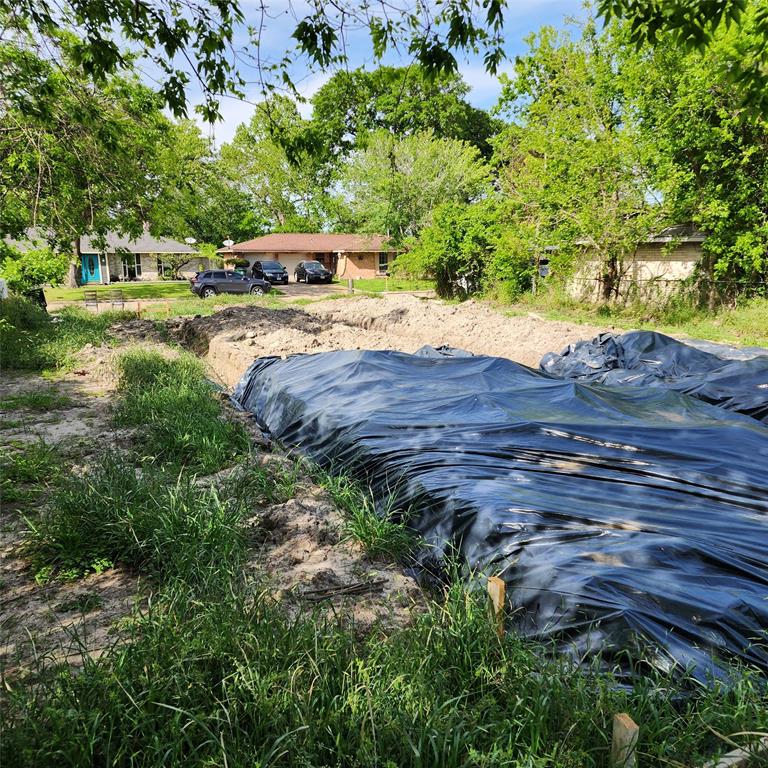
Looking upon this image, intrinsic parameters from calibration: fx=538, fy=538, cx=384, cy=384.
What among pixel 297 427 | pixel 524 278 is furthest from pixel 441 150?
pixel 297 427

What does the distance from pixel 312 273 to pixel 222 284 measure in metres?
11.2

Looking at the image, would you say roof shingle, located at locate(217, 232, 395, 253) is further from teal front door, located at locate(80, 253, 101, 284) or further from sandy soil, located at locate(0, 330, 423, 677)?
sandy soil, located at locate(0, 330, 423, 677)

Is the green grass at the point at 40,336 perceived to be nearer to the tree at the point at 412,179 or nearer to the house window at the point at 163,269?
the tree at the point at 412,179

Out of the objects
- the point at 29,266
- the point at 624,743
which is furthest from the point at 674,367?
the point at 29,266

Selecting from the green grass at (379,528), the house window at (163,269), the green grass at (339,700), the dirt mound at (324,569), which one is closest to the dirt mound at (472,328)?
the green grass at (379,528)

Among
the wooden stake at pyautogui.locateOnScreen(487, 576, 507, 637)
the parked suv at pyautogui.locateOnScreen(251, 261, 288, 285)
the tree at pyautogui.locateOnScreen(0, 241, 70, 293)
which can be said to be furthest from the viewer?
the parked suv at pyautogui.locateOnScreen(251, 261, 288, 285)

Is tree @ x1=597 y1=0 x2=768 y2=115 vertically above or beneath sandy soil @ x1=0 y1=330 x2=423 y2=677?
above

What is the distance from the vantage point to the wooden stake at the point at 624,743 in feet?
5.63

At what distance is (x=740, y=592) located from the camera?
2.73m

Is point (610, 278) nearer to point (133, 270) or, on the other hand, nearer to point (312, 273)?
point (312, 273)

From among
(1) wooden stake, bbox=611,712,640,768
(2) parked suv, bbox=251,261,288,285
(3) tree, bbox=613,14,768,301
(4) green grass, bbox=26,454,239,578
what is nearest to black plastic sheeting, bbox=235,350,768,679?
(1) wooden stake, bbox=611,712,640,768

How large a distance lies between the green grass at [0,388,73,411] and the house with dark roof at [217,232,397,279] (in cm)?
3794

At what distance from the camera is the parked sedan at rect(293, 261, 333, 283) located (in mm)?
39375

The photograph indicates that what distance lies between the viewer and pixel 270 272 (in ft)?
120
